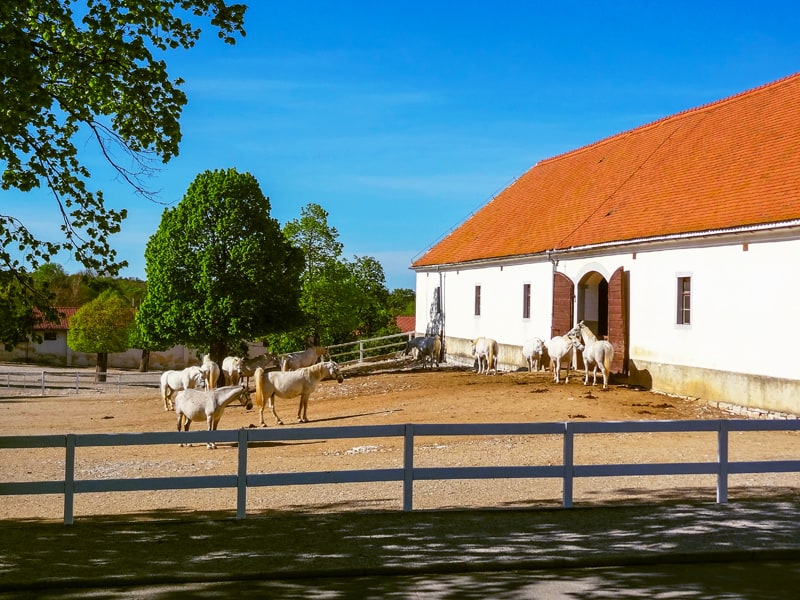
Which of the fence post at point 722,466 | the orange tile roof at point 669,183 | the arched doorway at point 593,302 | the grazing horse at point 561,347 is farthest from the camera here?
the arched doorway at point 593,302

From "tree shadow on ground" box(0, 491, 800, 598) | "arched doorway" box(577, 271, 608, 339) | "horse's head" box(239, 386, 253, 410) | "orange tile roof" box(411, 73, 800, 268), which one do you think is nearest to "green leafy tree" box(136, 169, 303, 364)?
"orange tile roof" box(411, 73, 800, 268)

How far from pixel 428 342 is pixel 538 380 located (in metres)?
11.1

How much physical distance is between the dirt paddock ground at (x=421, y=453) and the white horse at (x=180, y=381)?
80 cm

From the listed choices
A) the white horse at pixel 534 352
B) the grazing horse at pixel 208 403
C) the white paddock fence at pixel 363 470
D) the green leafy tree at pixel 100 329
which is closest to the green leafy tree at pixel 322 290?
the green leafy tree at pixel 100 329

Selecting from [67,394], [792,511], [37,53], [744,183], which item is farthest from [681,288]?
[67,394]

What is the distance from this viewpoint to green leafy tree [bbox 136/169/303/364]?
34.4 meters

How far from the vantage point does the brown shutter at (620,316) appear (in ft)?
77.7

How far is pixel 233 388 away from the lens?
686 inches

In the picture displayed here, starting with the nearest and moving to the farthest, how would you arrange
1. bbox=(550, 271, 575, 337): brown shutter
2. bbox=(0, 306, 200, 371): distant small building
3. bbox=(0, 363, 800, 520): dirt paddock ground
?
1. bbox=(0, 363, 800, 520): dirt paddock ground
2. bbox=(550, 271, 575, 337): brown shutter
3. bbox=(0, 306, 200, 371): distant small building

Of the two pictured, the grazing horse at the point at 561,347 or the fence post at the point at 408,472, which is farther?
the grazing horse at the point at 561,347

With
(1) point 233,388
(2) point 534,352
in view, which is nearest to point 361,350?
(2) point 534,352

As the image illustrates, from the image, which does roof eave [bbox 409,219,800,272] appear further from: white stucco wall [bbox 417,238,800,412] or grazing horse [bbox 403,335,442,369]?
grazing horse [bbox 403,335,442,369]

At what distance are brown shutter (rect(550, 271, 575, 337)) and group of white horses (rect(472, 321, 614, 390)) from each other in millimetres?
617

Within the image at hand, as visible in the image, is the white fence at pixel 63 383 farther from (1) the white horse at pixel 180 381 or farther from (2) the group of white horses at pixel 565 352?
(2) the group of white horses at pixel 565 352
